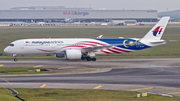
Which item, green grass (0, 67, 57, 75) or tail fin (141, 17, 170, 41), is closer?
green grass (0, 67, 57, 75)

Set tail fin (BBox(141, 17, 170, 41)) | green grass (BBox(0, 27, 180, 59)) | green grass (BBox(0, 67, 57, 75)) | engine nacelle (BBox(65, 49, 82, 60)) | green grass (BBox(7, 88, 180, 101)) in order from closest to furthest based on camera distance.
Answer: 1. green grass (BBox(7, 88, 180, 101))
2. green grass (BBox(0, 67, 57, 75))
3. engine nacelle (BBox(65, 49, 82, 60))
4. tail fin (BBox(141, 17, 170, 41))
5. green grass (BBox(0, 27, 180, 59))

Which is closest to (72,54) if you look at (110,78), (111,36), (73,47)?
(73,47)

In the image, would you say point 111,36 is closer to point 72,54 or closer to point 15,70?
point 72,54

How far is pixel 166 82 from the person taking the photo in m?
29.2

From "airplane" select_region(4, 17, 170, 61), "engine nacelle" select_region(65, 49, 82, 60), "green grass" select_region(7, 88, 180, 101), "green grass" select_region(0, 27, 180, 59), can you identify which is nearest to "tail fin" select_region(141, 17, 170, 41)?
"airplane" select_region(4, 17, 170, 61)

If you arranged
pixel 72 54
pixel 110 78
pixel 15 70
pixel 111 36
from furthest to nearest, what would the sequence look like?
pixel 111 36, pixel 72 54, pixel 15 70, pixel 110 78

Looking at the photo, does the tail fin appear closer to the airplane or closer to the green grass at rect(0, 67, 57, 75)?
the airplane

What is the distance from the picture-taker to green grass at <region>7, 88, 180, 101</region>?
22188 mm

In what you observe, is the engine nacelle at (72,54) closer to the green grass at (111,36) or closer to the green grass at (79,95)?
the green grass at (111,36)

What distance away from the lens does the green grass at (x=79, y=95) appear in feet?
72.8

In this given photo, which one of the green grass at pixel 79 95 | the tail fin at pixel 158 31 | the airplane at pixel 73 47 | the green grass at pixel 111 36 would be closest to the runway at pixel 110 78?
the green grass at pixel 79 95

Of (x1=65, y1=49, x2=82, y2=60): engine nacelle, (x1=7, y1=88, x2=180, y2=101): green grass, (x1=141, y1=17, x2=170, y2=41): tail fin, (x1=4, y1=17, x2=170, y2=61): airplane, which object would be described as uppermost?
(x1=141, y1=17, x2=170, y2=41): tail fin

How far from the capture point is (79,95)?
23.6 metres

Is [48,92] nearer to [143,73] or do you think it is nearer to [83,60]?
[143,73]
